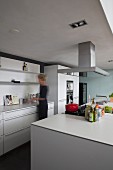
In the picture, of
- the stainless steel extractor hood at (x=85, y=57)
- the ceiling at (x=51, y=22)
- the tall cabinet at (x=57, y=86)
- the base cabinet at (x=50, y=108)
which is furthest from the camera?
the tall cabinet at (x=57, y=86)

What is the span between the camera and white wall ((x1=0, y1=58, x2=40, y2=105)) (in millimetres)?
3117

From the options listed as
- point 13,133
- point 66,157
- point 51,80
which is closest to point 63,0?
point 66,157

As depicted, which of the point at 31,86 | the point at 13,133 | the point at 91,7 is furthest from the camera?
the point at 31,86

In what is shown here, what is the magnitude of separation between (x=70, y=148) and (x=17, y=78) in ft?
8.74

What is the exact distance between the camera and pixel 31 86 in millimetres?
3975

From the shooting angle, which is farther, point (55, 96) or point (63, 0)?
point (55, 96)

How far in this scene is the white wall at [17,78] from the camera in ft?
10.2

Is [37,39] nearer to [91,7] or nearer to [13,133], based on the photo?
[91,7]

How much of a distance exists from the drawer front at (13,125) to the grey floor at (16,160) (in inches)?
17.0

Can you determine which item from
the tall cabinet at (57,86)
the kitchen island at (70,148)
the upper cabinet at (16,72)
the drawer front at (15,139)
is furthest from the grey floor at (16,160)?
the tall cabinet at (57,86)

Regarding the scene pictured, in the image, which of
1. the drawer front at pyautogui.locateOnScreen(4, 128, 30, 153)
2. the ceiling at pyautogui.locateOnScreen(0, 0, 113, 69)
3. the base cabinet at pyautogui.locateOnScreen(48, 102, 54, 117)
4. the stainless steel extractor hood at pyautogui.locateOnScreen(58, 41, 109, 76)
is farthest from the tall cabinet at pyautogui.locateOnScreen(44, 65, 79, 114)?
the ceiling at pyautogui.locateOnScreen(0, 0, 113, 69)

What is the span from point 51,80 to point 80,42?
2095 mm

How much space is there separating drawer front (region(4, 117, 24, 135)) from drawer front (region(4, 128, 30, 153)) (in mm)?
97

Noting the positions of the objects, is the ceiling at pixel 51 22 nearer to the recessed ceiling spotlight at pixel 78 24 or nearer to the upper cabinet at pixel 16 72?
the recessed ceiling spotlight at pixel 78 24
